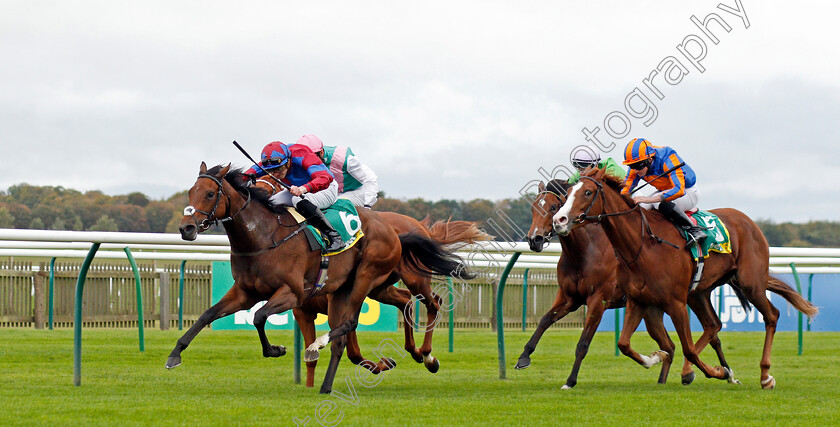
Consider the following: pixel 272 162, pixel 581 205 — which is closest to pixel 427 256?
pixel 581 205

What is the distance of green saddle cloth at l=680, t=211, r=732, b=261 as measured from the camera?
7.20m

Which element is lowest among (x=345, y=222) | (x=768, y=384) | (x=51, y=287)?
(x=768, y=384)

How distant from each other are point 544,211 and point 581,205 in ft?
0.81

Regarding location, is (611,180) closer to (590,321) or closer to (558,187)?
(558,187)

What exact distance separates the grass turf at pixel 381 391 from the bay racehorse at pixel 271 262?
42cm

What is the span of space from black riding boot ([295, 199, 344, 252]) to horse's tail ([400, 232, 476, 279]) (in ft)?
2.84

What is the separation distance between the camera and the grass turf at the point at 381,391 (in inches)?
192

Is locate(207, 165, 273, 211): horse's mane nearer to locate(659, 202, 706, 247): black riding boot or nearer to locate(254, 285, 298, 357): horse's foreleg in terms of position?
locate(254, 285, 298, 357): horse's foreleg

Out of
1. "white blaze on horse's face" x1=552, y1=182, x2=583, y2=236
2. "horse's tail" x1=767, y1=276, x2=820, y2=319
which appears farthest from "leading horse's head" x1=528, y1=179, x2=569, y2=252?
"horse's tail" x1=767, y1=276, x2=820, y2=319

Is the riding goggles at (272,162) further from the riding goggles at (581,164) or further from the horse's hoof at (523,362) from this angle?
the riding goggles at (581,164)

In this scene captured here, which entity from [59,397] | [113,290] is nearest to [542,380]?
[59,397]

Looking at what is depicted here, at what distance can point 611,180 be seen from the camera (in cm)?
678

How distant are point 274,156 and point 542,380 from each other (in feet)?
8.98

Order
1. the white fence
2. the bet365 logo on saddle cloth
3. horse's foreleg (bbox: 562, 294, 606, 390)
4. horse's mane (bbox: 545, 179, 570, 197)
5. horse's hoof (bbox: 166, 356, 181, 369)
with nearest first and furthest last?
1. horse's hoof (bbox: 166, 356, 181, 369)
2. the white fence
3. the bet365 logo on saddle cloth
4. horse's mane (bbox: 545, 179, 570, 197)
5. horse's foreleg (bbox: 562, 294, 606, 390)
